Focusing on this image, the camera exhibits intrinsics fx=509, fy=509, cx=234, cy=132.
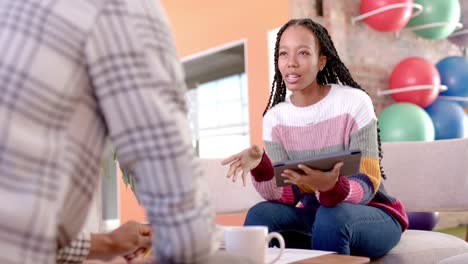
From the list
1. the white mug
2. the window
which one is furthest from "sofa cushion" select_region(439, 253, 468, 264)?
the window

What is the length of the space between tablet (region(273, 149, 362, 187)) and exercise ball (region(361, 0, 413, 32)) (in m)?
2.47

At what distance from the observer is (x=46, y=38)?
1.73ft

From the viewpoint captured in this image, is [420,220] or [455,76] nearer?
[420,220]

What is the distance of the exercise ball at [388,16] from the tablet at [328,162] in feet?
8.11

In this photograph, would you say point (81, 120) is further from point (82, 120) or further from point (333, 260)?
point (333, 260)

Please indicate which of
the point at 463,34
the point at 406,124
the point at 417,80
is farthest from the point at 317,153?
the point at 463,34

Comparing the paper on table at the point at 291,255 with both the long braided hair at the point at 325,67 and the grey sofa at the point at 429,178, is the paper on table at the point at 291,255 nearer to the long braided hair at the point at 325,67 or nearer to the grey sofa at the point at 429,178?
the grey sofa at the point at 429,178

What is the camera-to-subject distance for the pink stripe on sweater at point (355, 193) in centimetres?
138

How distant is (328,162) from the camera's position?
120cm

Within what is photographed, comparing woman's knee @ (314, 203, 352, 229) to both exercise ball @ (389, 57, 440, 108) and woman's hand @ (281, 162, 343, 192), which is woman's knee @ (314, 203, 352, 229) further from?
exercise ball @ (389, 57, 440, 108)

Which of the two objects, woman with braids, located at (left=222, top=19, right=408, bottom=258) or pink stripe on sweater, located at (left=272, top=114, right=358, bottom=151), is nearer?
woman with braids, located at (left=222, top=19, right=408, bottom=258)

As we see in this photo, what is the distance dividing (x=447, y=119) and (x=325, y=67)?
7.33ft

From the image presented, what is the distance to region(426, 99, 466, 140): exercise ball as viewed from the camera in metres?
3.67

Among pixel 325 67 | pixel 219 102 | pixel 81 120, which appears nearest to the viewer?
pixel 81 120
